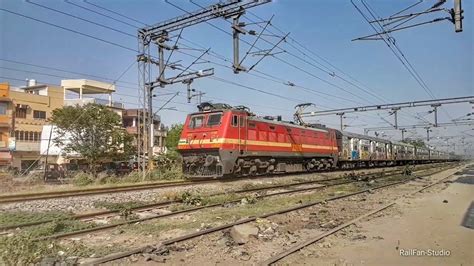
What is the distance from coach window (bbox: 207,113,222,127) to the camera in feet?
67.0

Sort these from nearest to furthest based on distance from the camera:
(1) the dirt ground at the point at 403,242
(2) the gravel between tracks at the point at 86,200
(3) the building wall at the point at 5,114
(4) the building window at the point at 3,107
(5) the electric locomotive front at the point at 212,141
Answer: (1) the dirt ground at the point at 403,242, (2) the gravel between tracks at the point at 86,200, (5) the electric locomotive front at the point at 212,141, (3) the building wall at the point at 5,114, (4) the building window at the point at 3,107

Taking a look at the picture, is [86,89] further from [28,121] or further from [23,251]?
[23,251]

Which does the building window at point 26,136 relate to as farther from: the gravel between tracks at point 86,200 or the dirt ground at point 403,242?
the dirt ground at point 403,242

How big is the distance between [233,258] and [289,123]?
67.2 ft

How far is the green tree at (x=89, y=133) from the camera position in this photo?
30811mm

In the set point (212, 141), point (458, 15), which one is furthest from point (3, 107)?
point (458, 15)

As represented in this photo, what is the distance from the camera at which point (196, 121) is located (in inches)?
853

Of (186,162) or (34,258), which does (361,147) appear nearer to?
(186,162)

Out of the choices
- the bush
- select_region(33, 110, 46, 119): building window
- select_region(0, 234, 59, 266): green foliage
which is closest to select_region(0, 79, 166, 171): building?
select_region(33, 110, 46, 119): building window

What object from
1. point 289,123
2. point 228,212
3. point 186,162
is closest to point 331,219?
point 228,212

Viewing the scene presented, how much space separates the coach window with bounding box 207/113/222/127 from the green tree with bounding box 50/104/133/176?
1351cm

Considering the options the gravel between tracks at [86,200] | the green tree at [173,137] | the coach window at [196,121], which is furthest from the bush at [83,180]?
the green tree at [173,137]

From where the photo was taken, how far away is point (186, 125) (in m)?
22.1

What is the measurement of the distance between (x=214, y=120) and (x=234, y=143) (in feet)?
5.22
